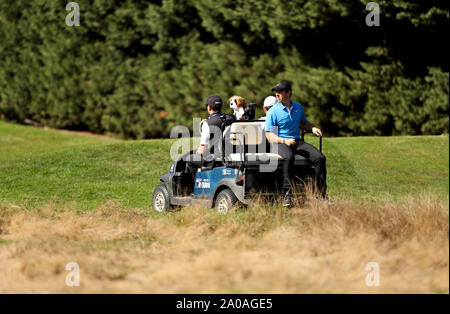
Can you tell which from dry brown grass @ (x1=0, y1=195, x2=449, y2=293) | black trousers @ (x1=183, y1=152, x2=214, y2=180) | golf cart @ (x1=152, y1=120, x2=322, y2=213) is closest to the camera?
dry brown grass @ (x1=0, y1=195, x2=449, y2=293)

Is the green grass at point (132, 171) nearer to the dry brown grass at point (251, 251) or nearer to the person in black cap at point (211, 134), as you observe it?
the dry brown grass at point (251, 251)

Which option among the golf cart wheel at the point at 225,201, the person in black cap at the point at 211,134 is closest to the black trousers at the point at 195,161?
the person in black cap at the point at 211,134

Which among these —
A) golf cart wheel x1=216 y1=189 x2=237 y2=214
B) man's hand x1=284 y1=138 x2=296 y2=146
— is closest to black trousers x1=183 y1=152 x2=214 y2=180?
golf cart wheel x1=216 y1=189 x2=237 y2=214

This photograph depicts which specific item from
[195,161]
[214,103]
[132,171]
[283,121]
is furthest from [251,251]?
[132,171]

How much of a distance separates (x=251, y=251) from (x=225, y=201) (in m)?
2.11

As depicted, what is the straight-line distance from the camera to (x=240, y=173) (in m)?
7.94

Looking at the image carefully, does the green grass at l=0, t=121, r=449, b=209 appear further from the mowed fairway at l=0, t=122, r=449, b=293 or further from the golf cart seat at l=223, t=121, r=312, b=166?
the golf cart seat at l=223, t=121, r=312, b=166

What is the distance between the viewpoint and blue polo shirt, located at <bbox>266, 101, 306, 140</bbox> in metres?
8.01

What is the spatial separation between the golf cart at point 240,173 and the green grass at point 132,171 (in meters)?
0.92

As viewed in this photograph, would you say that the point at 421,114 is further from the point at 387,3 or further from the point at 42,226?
the point at 42,226

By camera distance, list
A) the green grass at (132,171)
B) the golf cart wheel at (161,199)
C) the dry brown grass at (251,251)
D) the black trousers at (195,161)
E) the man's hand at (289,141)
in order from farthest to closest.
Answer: the golf cart wheel at (161,199) → the black trousers at (195,161) → the green grass at (132,171) → the man's hand at (289,141) → the dry brown grass at (251,251)

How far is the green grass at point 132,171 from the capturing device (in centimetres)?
842
